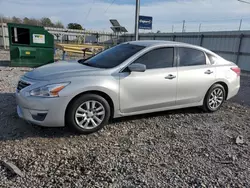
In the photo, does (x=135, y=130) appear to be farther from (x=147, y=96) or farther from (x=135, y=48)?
(x=135, y=48)

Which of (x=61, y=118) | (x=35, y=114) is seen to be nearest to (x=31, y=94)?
(x=35, y=114)

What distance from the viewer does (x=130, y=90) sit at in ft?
12.7

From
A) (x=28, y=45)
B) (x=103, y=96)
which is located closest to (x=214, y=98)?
(x=103, y=96)

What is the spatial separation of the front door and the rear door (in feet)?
0.57

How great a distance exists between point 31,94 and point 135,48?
2085mm

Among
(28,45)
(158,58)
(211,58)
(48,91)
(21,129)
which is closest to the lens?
(48,91)

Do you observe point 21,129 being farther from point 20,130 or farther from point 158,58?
point 158,58

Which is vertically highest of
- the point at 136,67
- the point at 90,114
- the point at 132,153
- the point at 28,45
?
the point at 28,45

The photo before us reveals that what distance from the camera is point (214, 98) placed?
5012mm

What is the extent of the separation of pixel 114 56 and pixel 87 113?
1.35 m

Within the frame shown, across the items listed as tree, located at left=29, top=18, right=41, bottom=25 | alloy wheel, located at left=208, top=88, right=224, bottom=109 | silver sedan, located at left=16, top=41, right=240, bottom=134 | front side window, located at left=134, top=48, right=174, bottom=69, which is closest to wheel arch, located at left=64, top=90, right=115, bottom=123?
silver sedan, located at left=16, top=41, right=240, bottom=134

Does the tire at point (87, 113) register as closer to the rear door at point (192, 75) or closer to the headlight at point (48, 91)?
the headlight at point (48, 91)

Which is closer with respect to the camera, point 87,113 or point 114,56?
point 87,113

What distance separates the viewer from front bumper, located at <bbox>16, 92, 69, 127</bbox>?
3.31 m
